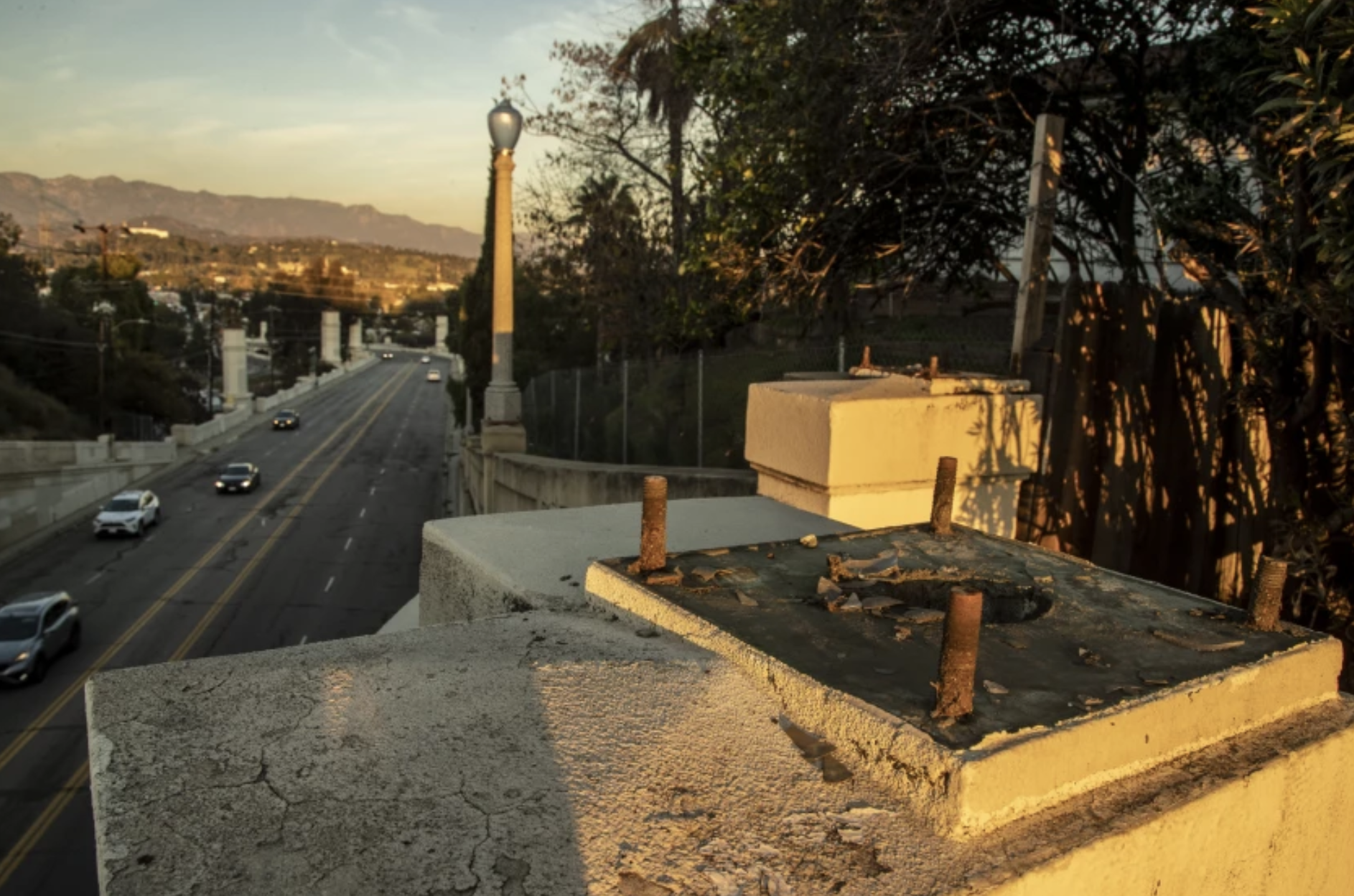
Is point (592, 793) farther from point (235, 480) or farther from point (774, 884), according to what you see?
point (235, 480)

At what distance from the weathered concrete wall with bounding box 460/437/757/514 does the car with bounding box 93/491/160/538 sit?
1594 cm

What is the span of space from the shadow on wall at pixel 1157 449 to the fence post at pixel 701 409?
4741 mm

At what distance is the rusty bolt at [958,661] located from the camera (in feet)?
7.96

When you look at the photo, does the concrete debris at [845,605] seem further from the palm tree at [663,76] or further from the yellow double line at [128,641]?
the palm tree at [663,76]

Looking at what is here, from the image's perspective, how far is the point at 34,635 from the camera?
51.8ft

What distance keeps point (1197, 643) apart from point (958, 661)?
1.20 m

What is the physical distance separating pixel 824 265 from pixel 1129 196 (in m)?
2.76

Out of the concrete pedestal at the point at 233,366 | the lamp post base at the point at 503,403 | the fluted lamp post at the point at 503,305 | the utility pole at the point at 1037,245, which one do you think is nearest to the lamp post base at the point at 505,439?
the fluted lamp post at the point at 503,305

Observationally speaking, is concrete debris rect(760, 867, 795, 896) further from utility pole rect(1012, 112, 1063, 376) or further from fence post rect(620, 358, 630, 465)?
fence post rect(620, 358, 630, 465)

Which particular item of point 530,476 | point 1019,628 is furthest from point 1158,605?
point 530,476

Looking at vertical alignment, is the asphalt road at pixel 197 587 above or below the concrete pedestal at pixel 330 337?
below

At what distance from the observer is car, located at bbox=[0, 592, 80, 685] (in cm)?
1547

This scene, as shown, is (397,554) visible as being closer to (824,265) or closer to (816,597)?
(824,265)

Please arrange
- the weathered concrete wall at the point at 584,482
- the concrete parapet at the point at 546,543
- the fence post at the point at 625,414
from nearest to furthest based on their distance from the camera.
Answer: the concrete parapet at the point at 546,543 < the weathered concrete wall at the point at 584,482 < the fence post at the point at 625,414
